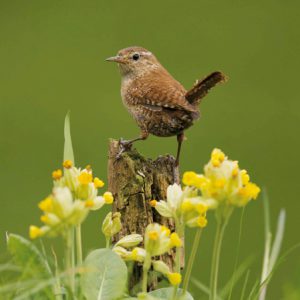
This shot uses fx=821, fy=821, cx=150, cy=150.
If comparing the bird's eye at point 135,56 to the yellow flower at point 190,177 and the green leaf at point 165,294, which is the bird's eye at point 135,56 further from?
the yellow flower at point 190,177

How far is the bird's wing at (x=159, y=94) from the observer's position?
3.80 m

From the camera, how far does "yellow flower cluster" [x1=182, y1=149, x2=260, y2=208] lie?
195 centimetres

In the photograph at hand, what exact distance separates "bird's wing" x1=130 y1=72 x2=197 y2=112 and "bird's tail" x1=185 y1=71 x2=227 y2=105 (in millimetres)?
38

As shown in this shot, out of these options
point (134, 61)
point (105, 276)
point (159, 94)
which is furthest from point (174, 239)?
point (134, 61)

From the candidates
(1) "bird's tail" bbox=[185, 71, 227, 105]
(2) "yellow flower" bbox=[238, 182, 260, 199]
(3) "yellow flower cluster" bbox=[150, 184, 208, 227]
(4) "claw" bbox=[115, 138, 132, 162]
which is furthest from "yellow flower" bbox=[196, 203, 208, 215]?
(1) "bird's tail" bbox=[185, 71, 227, 105]

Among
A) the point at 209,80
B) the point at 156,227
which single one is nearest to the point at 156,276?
the point at 156,227

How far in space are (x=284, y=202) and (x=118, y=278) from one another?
15.3ft

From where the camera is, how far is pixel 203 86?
3.75 m

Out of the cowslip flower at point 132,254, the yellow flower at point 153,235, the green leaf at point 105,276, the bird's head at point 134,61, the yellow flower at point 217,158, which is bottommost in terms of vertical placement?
the green leaf at point 105,276

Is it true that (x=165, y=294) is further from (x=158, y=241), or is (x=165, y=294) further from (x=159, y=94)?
(x=159, y=94)

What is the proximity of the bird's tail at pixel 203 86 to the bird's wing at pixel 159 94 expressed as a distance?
0.04 m

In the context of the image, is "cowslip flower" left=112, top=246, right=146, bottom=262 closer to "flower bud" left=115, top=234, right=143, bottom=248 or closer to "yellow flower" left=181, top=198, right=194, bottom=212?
"flower bud" left=115, top=234, right=143, bottom=248

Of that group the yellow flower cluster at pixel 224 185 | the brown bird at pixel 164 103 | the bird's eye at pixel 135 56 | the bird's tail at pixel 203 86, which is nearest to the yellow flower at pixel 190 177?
the yellow flower cluster at pixel 224 185

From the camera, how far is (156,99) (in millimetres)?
3877
